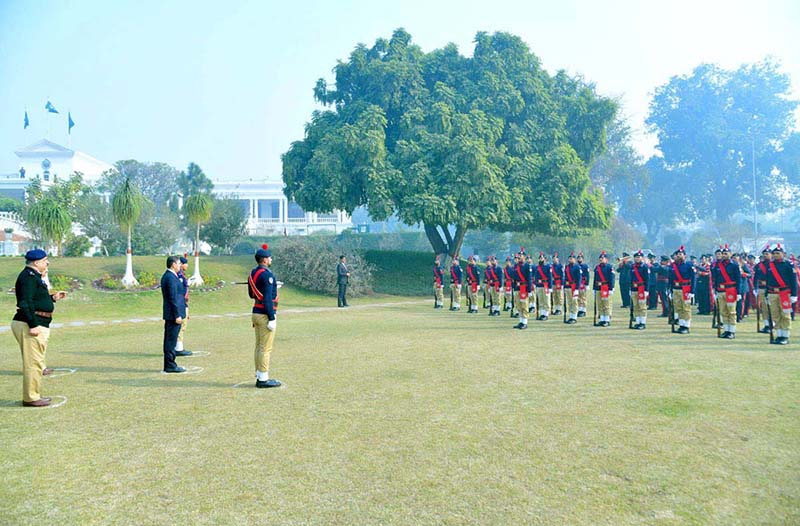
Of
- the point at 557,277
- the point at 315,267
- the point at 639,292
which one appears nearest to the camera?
the point at 639,292

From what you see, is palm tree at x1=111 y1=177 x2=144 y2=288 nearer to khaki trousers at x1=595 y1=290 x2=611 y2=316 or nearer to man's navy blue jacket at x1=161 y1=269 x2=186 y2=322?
man's navy blue jacket at x1=161 y1=269 x2=186 y2=322

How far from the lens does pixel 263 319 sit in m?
9.09

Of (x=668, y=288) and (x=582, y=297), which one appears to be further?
(x=582, y=297)

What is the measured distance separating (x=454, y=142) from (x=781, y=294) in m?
17.2

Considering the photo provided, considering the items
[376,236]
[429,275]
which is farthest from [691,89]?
[429,275]

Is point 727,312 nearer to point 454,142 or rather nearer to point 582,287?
point 582,287

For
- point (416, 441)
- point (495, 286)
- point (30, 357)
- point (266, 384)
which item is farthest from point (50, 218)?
point (416, 441)

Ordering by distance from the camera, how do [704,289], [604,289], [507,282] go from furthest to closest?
[507,282]
[704,289]
[604,289]

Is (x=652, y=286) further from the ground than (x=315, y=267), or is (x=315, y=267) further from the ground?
(x=315, y=267)

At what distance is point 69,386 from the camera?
9.16 m

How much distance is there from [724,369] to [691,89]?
226 ft

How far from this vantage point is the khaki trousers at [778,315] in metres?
12.8

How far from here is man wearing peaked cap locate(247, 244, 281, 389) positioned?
896 centimetres

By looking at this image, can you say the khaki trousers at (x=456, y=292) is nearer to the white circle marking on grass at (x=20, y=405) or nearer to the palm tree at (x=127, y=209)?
the palm tree at (x=127, y=209)
